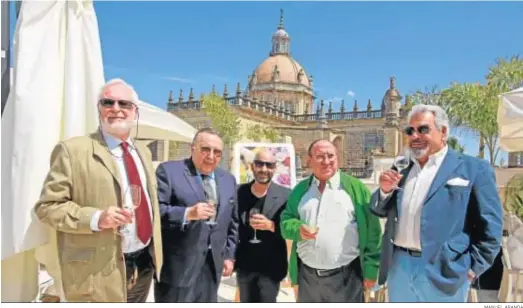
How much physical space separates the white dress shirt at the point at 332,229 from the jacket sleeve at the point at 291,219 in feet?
0.21

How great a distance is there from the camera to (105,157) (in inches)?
105

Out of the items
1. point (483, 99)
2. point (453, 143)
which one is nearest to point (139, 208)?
point (453, 143)

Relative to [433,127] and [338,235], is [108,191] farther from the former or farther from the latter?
[433,127]

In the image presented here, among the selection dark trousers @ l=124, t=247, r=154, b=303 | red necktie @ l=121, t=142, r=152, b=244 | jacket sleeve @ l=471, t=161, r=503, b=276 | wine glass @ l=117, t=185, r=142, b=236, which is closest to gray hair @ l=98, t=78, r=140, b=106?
red necktie @ l=121, t=142, r=152, b=244

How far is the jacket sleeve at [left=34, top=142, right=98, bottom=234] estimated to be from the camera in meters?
2.52

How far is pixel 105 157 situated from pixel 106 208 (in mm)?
258

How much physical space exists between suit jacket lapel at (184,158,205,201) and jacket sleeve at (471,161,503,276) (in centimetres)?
148

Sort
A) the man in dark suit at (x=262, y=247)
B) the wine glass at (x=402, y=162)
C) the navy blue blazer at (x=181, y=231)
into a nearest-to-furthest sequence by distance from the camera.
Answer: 1. the wine glass at (x=402, y=162)
2. the navy blue blazer at (x=181, y=231)
3. the man in dark suit at (x=262, y=247)

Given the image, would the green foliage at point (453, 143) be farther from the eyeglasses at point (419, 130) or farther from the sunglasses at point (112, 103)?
the sunglasses at point (112, 103)

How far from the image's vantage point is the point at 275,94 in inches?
1895

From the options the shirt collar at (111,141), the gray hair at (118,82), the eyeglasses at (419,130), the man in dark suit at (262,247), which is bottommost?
the man in dark suit at (262,247)

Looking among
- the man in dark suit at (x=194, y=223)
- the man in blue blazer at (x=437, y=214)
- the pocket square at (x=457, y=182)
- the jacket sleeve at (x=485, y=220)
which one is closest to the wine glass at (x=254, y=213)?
the man in dark suit at (x=194, y=223)

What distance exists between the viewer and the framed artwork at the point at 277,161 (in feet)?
15.3

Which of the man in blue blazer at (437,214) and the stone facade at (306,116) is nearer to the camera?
the man in blue blazer at (437,214)
